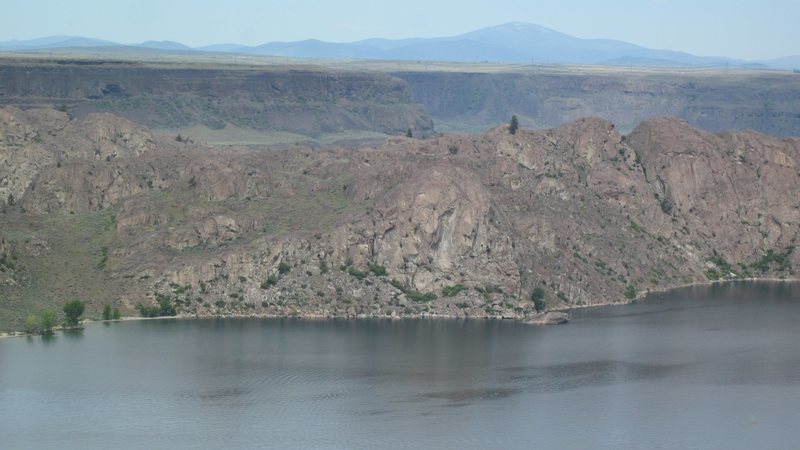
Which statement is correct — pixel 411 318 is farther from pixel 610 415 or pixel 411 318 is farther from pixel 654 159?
pixel 654 159

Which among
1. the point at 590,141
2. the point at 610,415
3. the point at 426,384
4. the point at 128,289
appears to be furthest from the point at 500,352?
the point at 590,141

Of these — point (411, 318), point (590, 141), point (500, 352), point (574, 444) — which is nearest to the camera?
point (574, 444)

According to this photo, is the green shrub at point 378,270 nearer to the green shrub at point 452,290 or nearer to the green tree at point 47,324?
the green shrub at point 452,290

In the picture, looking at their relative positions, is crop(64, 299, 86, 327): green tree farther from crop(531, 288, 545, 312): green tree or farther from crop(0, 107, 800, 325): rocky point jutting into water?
crop(531, 288, 545, 312): green tree

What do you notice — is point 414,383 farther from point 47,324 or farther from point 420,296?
point 47,324

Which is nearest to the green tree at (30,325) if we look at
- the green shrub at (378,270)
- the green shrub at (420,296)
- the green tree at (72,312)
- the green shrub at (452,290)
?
the green tree at (72,312)

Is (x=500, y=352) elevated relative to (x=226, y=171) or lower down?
lower down

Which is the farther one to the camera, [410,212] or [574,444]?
[410,212]
